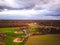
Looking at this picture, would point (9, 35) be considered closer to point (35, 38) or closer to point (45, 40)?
point (35, 38)

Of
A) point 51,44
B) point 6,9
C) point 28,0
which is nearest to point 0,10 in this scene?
point 6,9

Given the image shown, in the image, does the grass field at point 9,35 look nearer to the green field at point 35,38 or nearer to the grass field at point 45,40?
the green field at point 35,38

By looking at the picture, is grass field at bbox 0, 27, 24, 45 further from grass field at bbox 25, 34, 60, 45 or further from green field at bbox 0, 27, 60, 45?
grass field at bbox 25, 34, 60, 45

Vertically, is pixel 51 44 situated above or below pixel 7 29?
below

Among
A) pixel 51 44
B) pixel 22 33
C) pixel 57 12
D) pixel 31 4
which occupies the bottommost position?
pixel 51 44

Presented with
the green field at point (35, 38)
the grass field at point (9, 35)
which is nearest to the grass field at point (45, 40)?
the green field at point (35, 38)

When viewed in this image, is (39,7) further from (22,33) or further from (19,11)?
(22,33)

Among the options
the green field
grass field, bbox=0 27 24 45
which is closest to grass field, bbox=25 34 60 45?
the green field

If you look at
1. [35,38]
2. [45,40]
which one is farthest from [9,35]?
[45,40]
